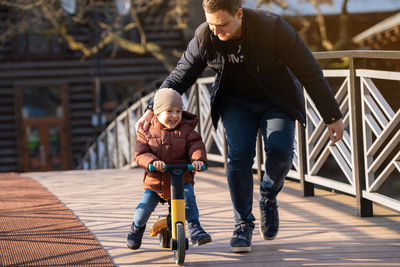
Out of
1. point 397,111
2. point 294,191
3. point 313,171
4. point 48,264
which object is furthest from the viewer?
point 294,191

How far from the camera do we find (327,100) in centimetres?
412

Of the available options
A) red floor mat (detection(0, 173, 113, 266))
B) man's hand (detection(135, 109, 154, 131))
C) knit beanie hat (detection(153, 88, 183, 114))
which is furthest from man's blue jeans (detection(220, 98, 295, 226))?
Result: red floor mat (detection(0, 173, 113, 266))

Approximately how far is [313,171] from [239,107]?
2149mm

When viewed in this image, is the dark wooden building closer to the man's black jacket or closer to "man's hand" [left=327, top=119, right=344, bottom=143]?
the man's black jacket

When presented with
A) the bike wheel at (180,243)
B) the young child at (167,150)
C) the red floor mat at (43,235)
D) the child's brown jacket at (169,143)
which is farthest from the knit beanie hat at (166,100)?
the red floor mat at (43,235)

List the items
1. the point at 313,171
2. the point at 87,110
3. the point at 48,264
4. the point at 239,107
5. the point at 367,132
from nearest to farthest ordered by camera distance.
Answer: the point at 48,264 < the point at 239,107 < the point at 367,132 < the point at 313,171 < the point at 87,110

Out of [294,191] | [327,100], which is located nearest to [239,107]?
[327,100]

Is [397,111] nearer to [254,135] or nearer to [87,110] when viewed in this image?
[254,135]

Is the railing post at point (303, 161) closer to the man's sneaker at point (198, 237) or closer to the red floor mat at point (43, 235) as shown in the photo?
the red floor mat at point (43, 235)

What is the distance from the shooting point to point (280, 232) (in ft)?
16.2

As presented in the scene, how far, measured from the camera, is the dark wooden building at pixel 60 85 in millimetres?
23328

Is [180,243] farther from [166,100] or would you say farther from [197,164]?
[166,100]

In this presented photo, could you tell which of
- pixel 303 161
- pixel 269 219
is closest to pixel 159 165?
pixel 269 219

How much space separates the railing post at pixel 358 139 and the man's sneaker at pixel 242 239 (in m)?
1.39
